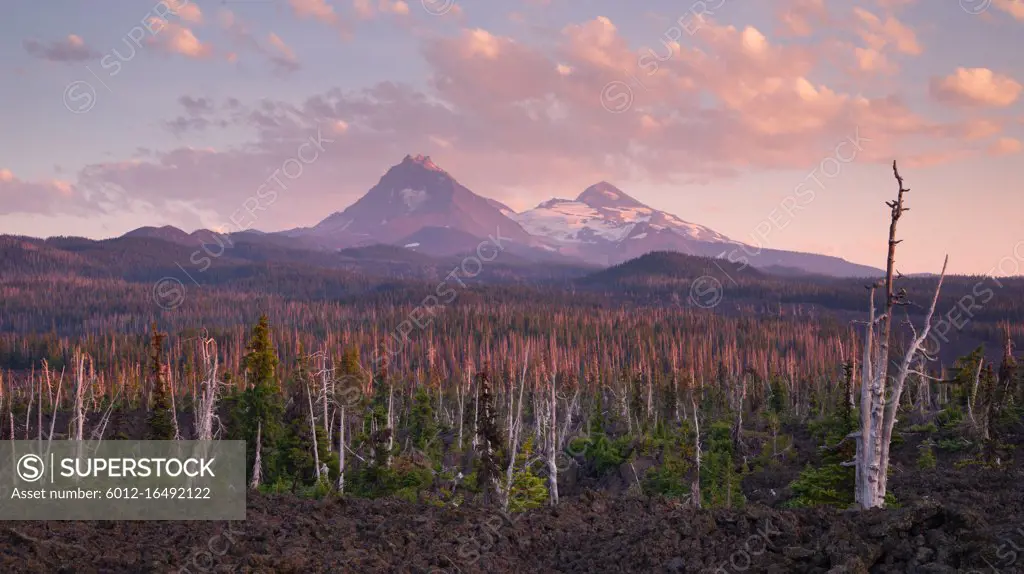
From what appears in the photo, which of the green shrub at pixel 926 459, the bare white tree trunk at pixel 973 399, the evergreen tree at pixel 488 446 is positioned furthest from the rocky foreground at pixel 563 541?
the bare white tree trunk at pixel 973 399

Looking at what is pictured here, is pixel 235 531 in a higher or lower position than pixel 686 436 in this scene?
higher

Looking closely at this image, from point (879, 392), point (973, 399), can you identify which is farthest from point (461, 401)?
point (879, 392)

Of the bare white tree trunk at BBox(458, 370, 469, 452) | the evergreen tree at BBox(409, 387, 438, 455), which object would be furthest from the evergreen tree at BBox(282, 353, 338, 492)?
the bare white tree trunk at BBox(458, 370, 469, 452)

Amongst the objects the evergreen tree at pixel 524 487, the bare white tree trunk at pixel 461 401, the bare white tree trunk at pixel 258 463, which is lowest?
the bare white tree trunk at pixel 461 401

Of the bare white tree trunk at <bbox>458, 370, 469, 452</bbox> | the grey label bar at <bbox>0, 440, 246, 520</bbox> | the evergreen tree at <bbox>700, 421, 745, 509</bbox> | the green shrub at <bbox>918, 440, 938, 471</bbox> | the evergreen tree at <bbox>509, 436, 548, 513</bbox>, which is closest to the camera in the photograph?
the grey label bar at <bbox>0, 440, 246, 520</bbox>

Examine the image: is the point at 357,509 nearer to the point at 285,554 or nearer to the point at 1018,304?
the point at 285,554

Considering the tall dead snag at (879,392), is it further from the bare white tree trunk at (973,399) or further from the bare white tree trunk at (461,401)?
the bare white tree trunk at (461,401)

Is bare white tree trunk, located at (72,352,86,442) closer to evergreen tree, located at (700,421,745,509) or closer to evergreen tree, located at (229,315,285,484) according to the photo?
evergreen tree, located at (229,315,285,484)

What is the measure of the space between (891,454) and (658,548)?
33233 millimetres

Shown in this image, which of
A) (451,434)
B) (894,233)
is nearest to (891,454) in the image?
(894,233)

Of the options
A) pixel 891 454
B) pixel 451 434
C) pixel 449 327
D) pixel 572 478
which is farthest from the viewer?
pixel 449 327

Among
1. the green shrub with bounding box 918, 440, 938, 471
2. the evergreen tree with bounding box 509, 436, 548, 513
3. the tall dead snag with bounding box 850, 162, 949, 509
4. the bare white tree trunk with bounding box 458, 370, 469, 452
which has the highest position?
the tall dead snag with bounding box 850, 162, 949, 509

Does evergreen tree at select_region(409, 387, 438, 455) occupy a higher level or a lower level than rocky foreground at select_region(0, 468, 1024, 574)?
lower

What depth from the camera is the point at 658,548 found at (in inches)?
541
